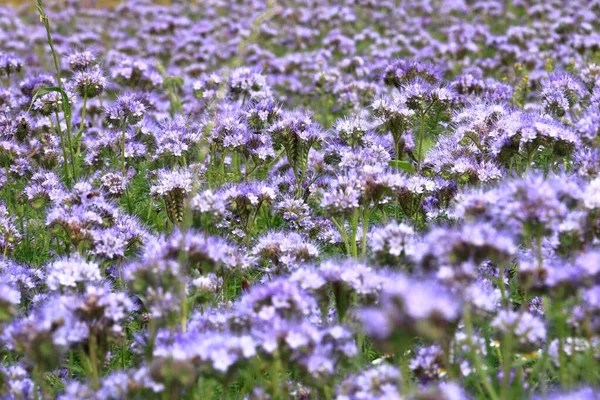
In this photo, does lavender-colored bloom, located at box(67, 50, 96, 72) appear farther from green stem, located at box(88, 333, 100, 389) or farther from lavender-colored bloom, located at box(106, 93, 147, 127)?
green stem, located at box(88, 333, 100, 389)

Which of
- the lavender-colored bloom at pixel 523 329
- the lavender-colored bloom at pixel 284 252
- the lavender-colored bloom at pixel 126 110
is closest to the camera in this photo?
the lavender-colored bloom at pixel 523 329

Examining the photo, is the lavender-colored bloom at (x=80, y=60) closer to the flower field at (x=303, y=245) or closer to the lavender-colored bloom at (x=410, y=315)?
the flower field at (x=303, y=245)

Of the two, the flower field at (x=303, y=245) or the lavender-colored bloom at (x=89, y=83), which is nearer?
the flower field at (x=303, y=245)

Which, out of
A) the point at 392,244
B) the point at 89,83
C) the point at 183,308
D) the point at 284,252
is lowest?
the point at 284,252

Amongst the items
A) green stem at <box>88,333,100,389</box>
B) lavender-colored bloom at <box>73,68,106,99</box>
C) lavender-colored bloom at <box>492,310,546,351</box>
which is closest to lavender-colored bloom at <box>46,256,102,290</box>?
green stem at <box>88,333,100,389</box>

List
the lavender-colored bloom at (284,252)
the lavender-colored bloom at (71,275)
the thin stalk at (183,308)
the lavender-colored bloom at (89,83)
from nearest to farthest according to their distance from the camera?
the thin stalk at (183,308) < the lavender-colored bloom at (71,275) < the lavender-colored bloom at (284,252) < the lavender-colored bloom at (89,83)

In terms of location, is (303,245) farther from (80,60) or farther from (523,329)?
(80,60)

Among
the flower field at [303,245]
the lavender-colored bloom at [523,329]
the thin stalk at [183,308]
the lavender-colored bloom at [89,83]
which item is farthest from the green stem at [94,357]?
the lavender-colored bloom at [89,83]

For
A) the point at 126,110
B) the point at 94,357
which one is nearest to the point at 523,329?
the point at 94,357

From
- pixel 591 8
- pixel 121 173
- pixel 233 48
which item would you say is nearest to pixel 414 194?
pixel 121 173

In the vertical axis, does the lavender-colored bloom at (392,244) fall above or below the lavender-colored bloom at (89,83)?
below
